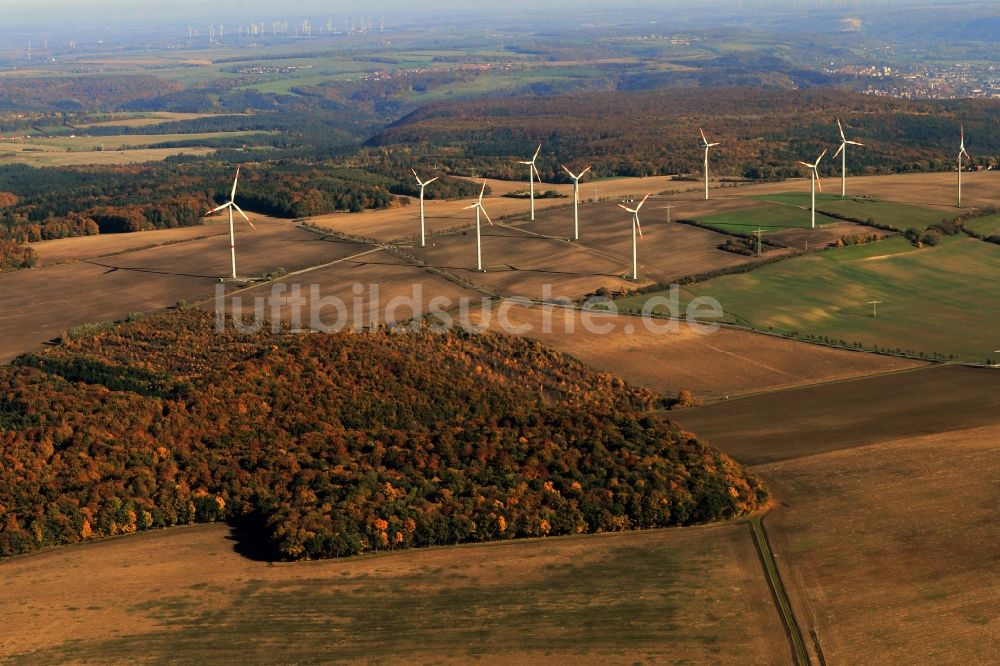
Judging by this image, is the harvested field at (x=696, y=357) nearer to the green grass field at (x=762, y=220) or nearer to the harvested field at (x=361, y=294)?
the harvested field at (x=361, y=294)

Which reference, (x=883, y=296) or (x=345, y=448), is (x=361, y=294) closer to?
(x=345, y=448)

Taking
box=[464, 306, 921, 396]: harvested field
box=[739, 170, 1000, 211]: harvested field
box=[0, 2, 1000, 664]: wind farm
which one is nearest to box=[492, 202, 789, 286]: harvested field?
box=[0, 2, 1000, 664]: wind farm

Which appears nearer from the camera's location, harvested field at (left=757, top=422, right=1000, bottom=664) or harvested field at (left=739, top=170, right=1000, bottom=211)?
harvested field at (left=757, top=422, right=1000, bottom=664)

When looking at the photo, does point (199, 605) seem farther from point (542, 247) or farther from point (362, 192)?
point (362, 192)

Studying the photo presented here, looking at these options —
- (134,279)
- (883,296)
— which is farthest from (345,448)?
(883,296)

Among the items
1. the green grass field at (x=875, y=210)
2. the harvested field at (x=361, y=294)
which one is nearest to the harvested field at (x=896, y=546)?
the harvested field at (x=361, y=294)

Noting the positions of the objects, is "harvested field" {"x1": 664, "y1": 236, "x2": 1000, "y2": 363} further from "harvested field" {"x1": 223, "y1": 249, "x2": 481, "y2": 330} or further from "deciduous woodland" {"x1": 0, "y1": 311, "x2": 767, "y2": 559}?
"deciduous woodland" {"x1": 0, "y1": 311, "x2": 767, "y2": 559}
